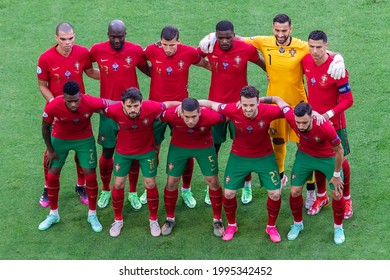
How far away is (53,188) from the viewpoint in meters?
13.2

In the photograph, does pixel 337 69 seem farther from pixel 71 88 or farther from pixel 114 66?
pixel 71 88

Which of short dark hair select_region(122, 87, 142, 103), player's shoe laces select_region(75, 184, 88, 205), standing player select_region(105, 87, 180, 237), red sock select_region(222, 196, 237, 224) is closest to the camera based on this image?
short dark hair select_region(122, 87, 142, 103)

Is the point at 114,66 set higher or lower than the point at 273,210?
higher

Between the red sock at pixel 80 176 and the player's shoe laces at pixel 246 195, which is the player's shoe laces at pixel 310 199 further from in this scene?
the red sock at pixel 80 176

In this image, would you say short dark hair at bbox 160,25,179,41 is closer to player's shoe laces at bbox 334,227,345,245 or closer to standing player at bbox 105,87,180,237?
standing player at bbox 105,87,180,237

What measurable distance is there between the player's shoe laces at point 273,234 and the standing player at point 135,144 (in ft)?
4.76

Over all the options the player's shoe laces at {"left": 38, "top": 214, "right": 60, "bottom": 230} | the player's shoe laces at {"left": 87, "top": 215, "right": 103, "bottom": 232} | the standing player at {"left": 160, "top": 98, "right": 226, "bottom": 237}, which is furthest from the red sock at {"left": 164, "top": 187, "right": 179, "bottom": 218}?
the player's shoe laces at {"left": 38, "top": 214, "right": 60, "bottom": 230}

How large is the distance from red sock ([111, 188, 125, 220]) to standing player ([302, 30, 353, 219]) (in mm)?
2586

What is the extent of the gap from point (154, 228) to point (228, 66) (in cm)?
236

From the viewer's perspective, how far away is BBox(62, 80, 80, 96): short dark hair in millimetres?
12273

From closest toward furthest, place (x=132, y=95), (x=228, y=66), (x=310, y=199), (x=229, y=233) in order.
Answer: (x=132, y=95)
(x=229, y=233)
(x=228, y=66)
(x=310, y=199)

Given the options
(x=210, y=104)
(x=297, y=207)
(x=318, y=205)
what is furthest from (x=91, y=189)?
(x=318, y=205)

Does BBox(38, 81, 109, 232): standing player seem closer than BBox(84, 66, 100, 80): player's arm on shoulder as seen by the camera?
Yes

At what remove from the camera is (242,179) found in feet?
41.7
